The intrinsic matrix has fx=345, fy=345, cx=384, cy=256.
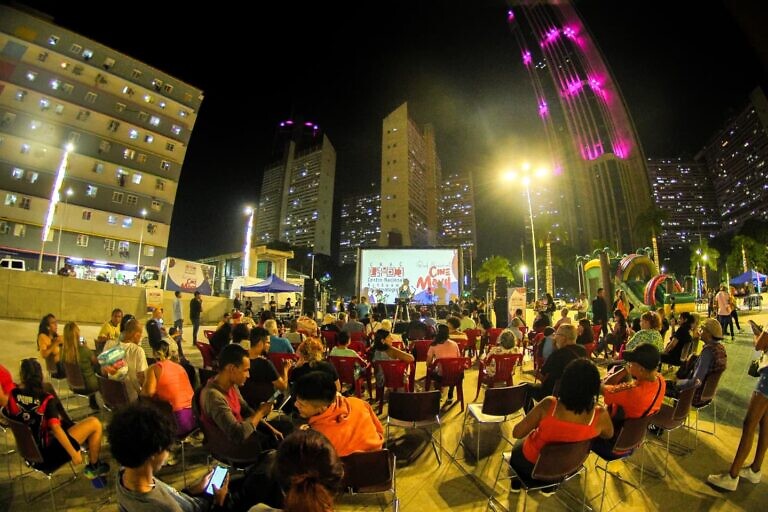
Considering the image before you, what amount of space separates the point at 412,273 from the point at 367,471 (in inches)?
697

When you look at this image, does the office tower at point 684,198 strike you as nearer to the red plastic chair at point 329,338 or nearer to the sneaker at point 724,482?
the red plastic chair at point 329,338

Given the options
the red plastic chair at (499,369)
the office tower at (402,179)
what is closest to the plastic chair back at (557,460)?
the red plastic chair at (499,369)

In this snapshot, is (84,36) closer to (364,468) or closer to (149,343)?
(149,343)

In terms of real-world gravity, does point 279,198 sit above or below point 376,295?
above

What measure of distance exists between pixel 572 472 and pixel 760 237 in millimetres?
60498

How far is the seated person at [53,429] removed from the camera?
8.80ft

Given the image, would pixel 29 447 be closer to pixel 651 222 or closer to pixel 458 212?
pixel 651 222

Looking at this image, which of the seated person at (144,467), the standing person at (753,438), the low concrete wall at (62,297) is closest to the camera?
the seated person at (144,467)

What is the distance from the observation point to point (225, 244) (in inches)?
1816

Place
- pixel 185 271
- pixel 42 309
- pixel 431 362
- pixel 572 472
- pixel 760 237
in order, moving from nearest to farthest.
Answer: pixel 572 472, pixel 431 362, pixel 42 309, pixel 185 271, pixel 760 237

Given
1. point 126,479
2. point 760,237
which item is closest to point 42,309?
point 126,479

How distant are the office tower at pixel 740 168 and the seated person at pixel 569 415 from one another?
92.9m

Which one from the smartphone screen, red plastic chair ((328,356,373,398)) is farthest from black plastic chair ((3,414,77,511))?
red plastic chair ((328,356,373,398))

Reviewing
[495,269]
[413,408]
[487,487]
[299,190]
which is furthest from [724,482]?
[299,190]
